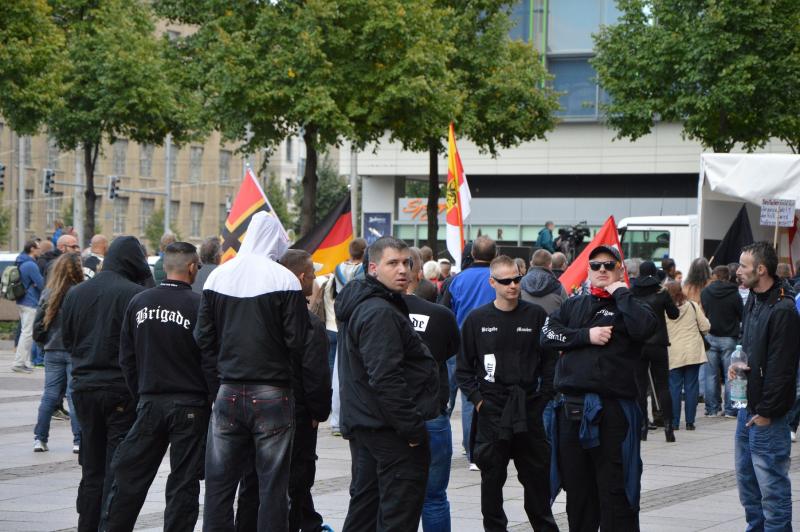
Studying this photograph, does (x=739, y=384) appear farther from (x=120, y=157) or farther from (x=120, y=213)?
(x=120, y=213)

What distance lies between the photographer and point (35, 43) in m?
27.3

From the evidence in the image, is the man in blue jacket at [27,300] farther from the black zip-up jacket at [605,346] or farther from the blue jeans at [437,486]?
the black zip-up jacket at [605,346]

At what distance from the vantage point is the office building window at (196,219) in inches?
3211

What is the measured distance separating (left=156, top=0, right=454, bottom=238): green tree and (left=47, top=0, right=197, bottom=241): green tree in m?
4.18

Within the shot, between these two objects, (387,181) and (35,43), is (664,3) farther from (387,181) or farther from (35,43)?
(387,181)

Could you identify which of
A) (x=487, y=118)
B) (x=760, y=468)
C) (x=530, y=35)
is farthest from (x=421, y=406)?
(x=530, y=35)

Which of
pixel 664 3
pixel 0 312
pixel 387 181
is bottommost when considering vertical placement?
pixel 0 312

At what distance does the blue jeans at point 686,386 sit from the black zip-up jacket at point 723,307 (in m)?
0.97

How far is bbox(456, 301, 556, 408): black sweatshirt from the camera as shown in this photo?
8328 millimetres

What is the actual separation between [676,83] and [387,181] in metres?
23.9

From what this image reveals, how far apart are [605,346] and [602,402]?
0.32 metres

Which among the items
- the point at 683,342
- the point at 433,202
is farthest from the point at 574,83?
the point at 683,342

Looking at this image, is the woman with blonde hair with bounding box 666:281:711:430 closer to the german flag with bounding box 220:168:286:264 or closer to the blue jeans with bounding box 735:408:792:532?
the german flag with bounding box 220:168:286:264

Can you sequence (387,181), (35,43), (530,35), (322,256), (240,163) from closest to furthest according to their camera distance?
(322,256) < (35,43) < (530,35) < (387,181) < (240,163)
